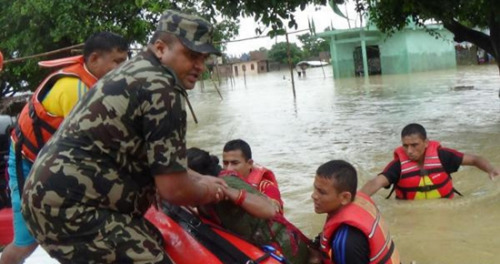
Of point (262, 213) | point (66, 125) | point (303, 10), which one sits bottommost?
point (262, 213)

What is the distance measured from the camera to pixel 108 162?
6.39 ft

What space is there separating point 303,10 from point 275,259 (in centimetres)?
544

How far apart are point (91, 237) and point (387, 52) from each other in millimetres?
35716

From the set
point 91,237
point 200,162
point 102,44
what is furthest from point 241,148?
point 91,237

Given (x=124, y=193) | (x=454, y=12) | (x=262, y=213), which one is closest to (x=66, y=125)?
(x=124, y=193)

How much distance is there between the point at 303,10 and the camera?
7375mm

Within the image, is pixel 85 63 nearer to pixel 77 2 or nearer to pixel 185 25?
pixel 185 25

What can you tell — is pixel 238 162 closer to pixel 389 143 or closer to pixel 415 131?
pixel 415 131

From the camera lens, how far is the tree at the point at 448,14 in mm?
7289

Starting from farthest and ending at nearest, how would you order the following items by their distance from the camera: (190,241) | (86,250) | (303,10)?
(303,10) < (190,241) < (86,250)

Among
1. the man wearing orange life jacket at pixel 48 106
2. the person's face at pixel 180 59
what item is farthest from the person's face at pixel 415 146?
the person's face at pixel 180 59

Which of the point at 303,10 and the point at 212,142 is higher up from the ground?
the point at 303,10

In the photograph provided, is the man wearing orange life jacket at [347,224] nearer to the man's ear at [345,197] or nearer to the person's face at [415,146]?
the man's ear at [345,197]

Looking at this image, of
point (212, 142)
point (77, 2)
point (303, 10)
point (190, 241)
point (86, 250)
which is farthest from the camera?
point (212, 142)
